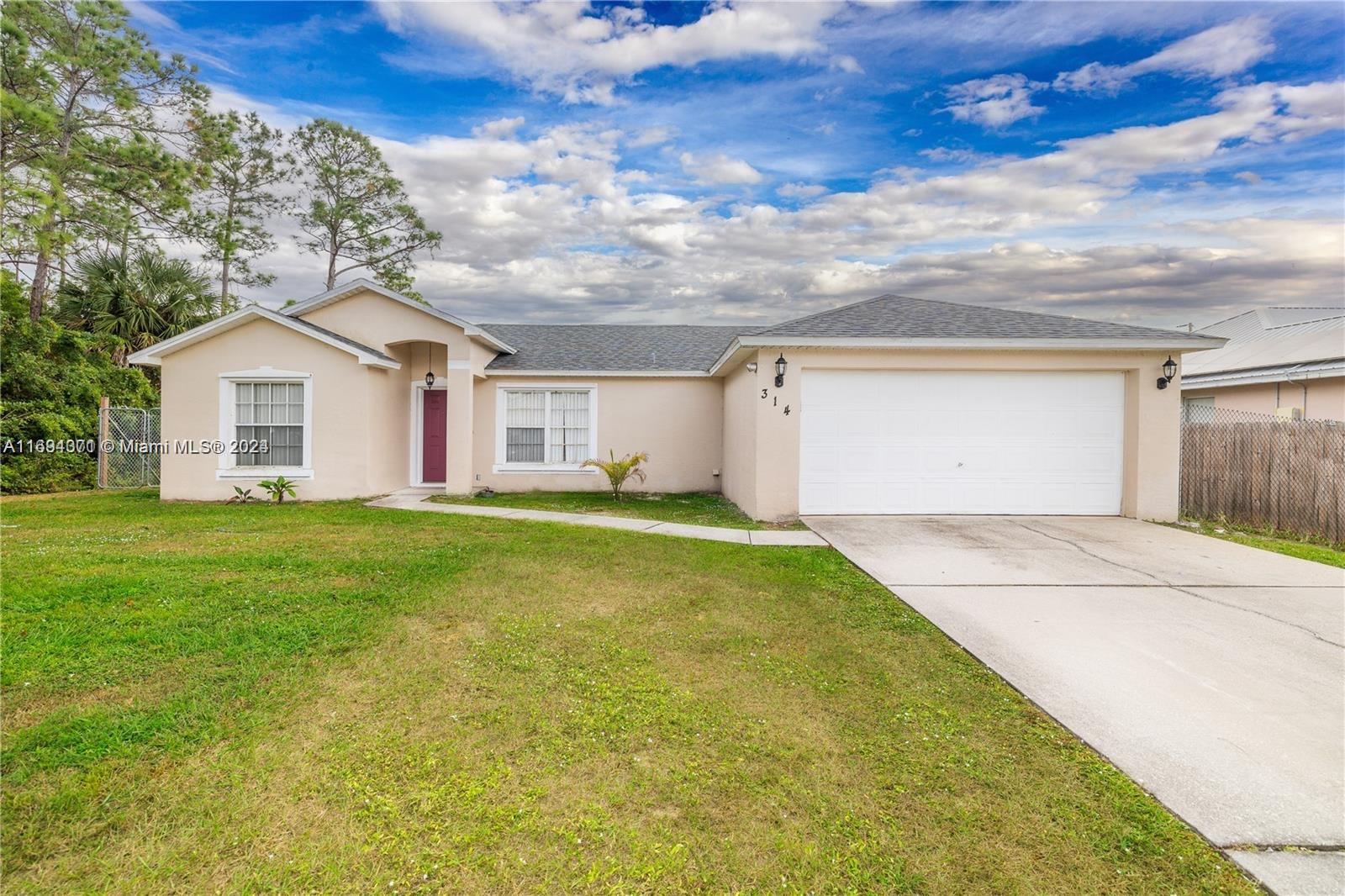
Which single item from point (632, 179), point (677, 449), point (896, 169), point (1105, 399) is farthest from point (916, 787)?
point (632, 179)

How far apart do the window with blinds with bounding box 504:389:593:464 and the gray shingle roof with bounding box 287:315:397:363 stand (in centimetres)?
273

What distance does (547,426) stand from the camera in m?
14.1

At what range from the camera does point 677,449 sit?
14258mm

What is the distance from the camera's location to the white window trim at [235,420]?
38.8ft

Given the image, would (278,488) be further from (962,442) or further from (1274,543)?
(1274,543)

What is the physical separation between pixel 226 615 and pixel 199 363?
943 centimetres

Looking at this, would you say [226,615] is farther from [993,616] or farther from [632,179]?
[632,179]

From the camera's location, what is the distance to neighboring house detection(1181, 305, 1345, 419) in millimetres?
11438

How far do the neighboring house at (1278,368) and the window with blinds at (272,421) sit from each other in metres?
17.8

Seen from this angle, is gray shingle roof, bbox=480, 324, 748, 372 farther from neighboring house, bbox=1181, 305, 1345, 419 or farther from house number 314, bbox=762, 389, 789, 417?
neighboring house, bbox=1181, 305, 1345, 419

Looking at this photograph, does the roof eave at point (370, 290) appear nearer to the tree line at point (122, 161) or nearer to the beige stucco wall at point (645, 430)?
the beige stucco wall at point (645, 430)

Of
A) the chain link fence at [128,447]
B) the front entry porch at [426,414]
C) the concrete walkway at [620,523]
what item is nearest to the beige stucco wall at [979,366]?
the concrete walkway at [620,523]

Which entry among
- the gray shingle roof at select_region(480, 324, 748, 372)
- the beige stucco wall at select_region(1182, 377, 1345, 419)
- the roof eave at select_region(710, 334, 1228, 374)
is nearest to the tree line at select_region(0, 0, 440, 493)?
the gray shingle roof at select_region(480, 324, 748, 372)

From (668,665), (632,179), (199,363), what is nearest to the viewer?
(668,665)
